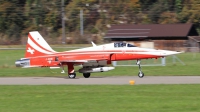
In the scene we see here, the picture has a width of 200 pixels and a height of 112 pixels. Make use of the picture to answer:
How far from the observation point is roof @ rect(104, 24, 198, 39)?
2616 inches

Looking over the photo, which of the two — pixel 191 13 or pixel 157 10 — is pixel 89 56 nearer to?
pixel 191 13

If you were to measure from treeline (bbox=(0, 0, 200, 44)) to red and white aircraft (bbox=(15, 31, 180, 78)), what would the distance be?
170 feet

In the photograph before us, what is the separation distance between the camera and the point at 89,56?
90.2 feet

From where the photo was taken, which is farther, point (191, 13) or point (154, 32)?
point (191, 13)

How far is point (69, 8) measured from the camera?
90062 millimetres

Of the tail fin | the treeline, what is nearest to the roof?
the treeline
